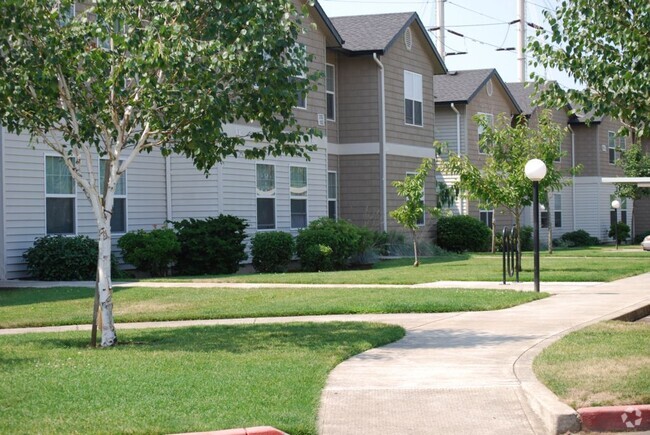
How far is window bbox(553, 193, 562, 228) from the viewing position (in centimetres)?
4916

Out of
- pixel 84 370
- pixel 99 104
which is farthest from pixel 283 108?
pixel 84 370

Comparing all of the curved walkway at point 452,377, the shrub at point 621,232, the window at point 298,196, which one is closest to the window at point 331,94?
the window at point 298,196

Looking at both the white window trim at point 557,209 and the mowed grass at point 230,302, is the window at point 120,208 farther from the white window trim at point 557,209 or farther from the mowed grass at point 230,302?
the white window trim at point 557,209

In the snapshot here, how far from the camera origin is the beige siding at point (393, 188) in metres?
32.2

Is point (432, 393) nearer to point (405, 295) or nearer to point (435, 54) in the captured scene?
point (405, 295)

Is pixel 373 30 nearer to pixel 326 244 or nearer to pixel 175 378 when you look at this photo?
pixel 326 244

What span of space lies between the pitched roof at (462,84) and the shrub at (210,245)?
17.3m

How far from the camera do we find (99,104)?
12383 millimetres

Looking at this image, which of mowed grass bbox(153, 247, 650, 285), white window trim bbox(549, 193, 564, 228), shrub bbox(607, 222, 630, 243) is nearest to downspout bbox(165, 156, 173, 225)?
mowed grass bbox(153, 247, 650, 285)

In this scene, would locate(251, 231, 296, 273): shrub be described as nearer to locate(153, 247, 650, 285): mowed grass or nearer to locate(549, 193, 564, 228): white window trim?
locate(153, 247, 650, 285): mowed grass

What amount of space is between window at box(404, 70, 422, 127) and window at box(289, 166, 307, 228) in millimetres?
6000

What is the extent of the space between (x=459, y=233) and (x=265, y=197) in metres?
10.6

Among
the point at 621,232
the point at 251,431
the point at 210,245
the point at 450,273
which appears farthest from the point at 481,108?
the point at 251,431

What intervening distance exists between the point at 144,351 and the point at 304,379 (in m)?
2.73
